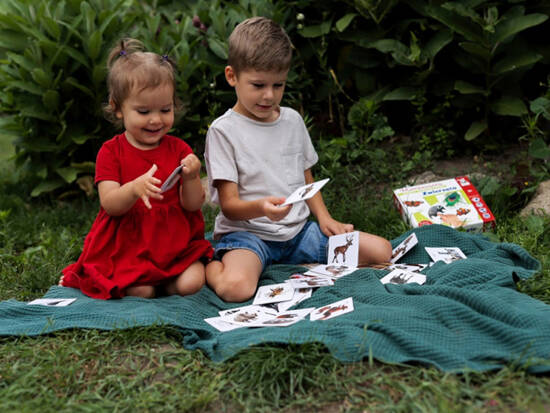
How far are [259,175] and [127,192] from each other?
0.86 m

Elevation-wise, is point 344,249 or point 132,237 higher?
point 132,237

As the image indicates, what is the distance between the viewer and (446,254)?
3.46 meters

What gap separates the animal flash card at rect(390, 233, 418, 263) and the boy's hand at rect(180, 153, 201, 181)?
131 cm

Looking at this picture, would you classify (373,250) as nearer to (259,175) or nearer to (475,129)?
(259,175)

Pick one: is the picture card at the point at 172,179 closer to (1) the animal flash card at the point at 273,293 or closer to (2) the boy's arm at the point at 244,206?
(2) the boy's arm at the point at 244,206

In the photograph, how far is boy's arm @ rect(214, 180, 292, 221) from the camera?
3.11m

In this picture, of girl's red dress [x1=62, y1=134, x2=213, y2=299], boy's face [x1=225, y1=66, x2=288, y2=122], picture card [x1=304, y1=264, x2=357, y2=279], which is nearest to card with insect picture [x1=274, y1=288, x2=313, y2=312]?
picture card [x1=304, y1=264, x2=357, y2=279]

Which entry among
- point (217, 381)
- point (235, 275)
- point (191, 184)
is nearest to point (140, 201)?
point (191, 184)

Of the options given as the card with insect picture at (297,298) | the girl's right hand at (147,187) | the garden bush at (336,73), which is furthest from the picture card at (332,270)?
the garden bush at (336,73)

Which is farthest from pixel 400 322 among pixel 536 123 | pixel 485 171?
pixel 536 123

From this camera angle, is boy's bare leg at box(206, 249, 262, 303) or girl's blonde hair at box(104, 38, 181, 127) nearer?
girl's blonde hair at box(104, 38, 181, 127)

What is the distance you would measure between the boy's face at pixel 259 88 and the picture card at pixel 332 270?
3.14 ft

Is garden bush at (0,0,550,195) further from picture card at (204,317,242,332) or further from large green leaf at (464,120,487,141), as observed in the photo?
picture card at (204,317,242,332)

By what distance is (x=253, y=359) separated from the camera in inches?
91.4
